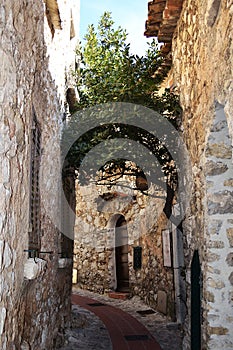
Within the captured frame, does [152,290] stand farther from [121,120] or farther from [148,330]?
[121,120]

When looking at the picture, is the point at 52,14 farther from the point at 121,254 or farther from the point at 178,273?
the point at 121,254

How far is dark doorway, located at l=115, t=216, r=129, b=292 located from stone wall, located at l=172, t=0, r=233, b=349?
22.2 feet

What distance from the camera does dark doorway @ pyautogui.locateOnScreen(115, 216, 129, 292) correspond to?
1129 centimetres

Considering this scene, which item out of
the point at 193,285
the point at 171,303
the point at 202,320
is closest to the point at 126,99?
the point at 193,285

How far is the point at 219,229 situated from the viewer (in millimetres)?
3928

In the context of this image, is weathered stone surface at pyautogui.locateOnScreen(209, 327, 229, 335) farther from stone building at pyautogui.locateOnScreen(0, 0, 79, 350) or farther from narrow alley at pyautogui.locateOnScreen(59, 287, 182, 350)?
narrow alley at pyautogui.locateOnScreen(59, 287, 182, 350)

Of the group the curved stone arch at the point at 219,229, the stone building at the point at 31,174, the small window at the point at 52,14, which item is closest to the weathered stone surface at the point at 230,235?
the curved stone arch at the point at 219,229

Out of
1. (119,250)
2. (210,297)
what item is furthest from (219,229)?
(119,250)

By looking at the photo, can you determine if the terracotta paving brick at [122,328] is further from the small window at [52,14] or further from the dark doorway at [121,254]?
→ the small window at [52,14]

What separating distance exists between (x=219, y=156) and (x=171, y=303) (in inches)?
174

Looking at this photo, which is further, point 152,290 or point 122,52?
point 152,290

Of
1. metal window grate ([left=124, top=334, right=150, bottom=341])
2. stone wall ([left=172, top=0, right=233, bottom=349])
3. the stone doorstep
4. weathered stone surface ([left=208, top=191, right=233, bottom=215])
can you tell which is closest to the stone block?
metal window grate ([left=124, top=334, right=150, bottom=341])

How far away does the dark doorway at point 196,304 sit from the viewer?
430 centimetres

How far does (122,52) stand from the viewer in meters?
6.32
